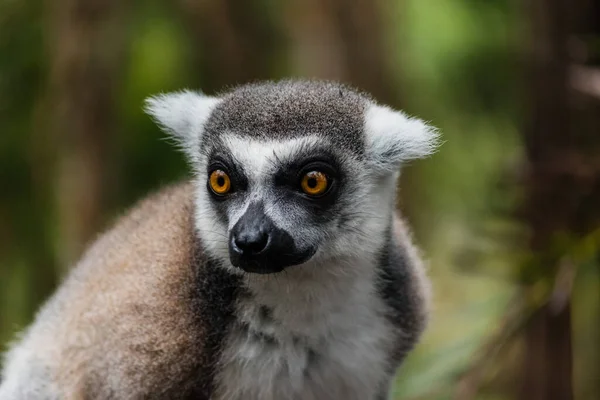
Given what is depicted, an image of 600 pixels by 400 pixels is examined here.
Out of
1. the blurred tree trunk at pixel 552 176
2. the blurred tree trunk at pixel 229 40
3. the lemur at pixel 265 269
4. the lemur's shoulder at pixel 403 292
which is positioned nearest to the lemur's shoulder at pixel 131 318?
the lemur at pixel 265 269

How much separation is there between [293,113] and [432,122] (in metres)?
1.37

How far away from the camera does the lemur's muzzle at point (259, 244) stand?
3.06 meters

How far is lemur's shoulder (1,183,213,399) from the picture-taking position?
3.39m

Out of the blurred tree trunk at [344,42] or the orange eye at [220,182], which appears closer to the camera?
the orange eye at [220,182]

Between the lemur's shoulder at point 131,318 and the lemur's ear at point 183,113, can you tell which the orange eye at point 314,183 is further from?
the lemur's ear at point 183,113

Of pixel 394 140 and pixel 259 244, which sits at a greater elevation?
pixel 394 140

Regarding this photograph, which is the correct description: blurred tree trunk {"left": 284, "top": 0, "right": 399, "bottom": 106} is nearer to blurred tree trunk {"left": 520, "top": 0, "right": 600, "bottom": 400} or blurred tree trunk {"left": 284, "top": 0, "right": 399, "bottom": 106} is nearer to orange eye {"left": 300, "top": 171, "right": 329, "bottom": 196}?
blurred tree trunk {"left": 520, "top": 0, "right": 600, "bottom": 400}

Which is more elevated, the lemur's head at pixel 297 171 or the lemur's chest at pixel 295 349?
the lemur's head at pixel 297 171

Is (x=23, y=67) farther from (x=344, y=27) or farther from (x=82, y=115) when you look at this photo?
(x=344, y=27)

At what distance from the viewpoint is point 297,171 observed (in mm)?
3273

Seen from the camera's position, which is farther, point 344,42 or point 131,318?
point 344,42

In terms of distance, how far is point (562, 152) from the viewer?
4.81 m

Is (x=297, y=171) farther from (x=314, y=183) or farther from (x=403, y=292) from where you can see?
(x=403, y=292)

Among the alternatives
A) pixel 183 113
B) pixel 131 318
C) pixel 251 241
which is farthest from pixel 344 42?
pixel 251 241
